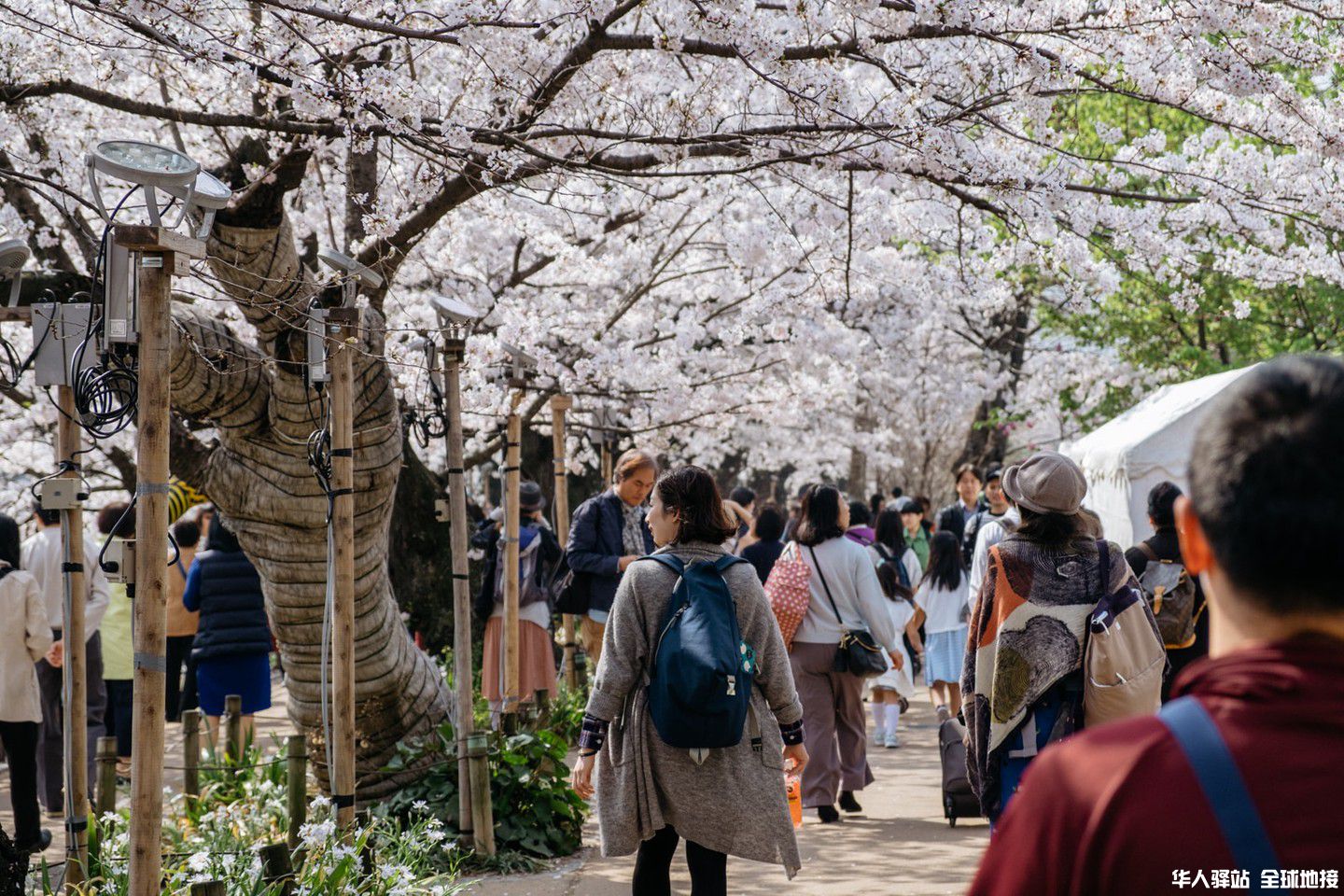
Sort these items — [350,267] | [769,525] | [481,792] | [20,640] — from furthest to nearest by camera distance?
[769,525]
[20,640]
[481,792]
[350,267]

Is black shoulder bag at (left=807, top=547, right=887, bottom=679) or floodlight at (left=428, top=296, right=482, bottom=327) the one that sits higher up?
floodlight at (left=428, top=296, right=482, bottom=327)

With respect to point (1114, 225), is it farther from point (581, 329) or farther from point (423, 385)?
point (581, 329)

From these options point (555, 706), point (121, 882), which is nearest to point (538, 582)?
point (555, 706)

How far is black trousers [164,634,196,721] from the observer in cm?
1073

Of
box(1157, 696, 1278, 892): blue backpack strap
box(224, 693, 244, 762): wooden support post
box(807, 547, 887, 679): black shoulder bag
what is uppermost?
box(1157, 696, 1278, 892): blue backpack strap

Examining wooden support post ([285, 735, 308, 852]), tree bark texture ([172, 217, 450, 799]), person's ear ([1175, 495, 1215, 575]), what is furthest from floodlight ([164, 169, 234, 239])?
person's ear ([1175, 495, 1215, 575])

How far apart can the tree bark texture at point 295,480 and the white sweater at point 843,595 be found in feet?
7.41

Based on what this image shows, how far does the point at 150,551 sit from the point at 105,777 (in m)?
2.34

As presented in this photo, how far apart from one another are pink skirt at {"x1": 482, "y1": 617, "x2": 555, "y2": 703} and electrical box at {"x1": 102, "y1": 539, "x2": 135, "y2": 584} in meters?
5.17

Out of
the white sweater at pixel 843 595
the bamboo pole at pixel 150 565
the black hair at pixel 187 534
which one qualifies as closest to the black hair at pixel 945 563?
the white sweater at pixel 843 595

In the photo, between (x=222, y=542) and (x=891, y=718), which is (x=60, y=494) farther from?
(x=891, y=718)

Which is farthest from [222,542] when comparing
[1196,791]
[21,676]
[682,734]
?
[1196,791]

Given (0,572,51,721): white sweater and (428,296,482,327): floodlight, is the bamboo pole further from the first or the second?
(0,572,51,721): white sweater

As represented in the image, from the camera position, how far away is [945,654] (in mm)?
9375
